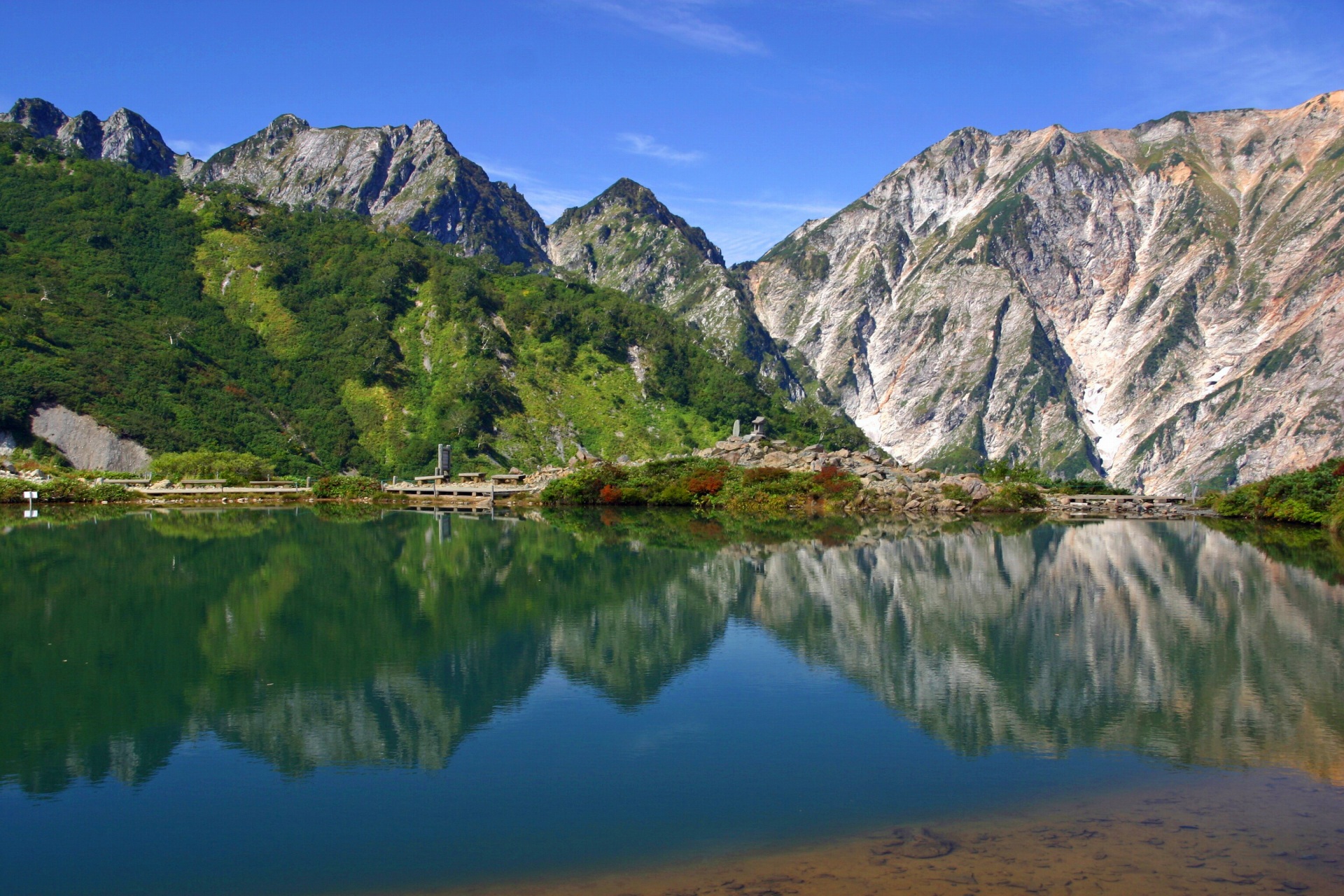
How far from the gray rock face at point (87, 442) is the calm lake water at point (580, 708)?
60.2m

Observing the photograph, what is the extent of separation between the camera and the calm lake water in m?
15.1

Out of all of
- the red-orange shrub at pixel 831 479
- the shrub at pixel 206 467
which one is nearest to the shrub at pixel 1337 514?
the red-orange shrub at pixel 831 479

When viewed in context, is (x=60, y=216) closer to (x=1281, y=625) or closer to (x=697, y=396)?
(x=697, y=396)

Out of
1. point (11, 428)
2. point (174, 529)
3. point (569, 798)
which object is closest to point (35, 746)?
point (569, 798)

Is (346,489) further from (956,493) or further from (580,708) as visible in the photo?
(580,708)

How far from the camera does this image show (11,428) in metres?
94.9

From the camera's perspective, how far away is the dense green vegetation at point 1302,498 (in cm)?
6919

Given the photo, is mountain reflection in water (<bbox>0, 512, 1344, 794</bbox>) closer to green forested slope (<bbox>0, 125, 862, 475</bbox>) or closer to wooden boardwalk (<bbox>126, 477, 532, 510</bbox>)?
wooden boardwalk (<bbox>126, 477, 532, 510</bbox>)

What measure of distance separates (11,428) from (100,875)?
96.8 meters

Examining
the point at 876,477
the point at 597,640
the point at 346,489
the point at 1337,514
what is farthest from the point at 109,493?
the point at 1337,514

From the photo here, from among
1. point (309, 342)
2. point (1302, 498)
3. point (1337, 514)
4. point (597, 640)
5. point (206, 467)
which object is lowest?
point (597, 640)

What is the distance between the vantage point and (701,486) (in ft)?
294

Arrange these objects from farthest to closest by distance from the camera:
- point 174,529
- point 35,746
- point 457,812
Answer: point 174,529 → point 35,746 → point 457,812

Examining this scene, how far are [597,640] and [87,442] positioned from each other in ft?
287
